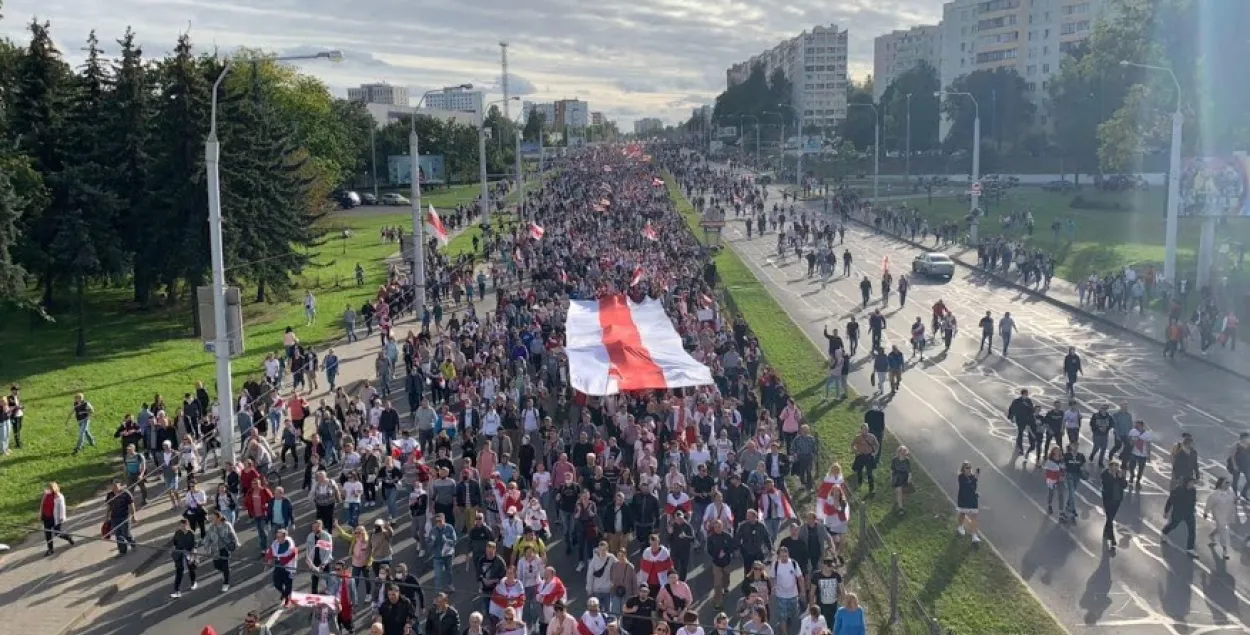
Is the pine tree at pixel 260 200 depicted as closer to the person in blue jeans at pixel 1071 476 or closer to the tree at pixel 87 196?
the tree at pixel 87 196

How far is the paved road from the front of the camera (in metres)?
14.2

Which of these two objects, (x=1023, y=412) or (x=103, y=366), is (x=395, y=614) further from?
(x=103, y=366)

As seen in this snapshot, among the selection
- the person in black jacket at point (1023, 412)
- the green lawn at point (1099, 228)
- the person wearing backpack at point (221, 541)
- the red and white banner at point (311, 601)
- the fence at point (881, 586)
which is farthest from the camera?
the green lawn at point (1099, 228)

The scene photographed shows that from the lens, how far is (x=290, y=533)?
1697 centimetres

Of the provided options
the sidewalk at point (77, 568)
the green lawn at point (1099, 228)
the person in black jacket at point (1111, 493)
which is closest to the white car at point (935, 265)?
the green lawn at point (1099, 228)

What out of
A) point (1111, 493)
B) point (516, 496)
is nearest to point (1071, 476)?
point (1111, 493)

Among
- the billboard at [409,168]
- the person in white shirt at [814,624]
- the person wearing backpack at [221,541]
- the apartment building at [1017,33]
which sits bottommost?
the person wearing backpack at [221,541]

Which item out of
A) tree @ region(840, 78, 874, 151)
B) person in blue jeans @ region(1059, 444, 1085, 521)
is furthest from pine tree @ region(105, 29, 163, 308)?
tree @ region(840, 78, 874, 151)

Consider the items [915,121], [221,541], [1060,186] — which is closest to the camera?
[221,541]

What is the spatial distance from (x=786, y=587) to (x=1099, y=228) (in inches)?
2260

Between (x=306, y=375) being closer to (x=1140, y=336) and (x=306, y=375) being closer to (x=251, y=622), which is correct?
(x=251, y=622)

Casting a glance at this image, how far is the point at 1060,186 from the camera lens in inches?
3701

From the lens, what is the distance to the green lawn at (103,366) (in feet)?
68.7

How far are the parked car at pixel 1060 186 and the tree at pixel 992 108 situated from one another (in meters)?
17.3
